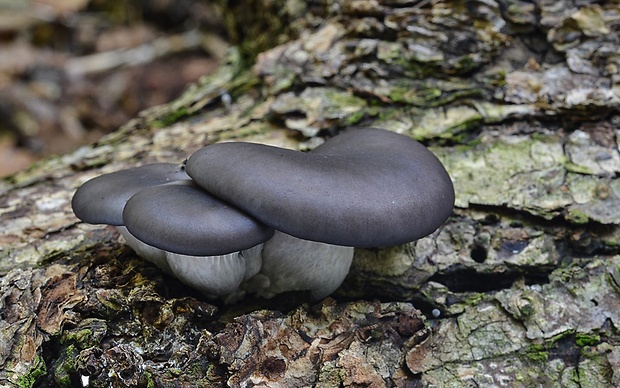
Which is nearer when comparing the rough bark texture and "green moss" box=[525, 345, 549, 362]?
the rough bark texture

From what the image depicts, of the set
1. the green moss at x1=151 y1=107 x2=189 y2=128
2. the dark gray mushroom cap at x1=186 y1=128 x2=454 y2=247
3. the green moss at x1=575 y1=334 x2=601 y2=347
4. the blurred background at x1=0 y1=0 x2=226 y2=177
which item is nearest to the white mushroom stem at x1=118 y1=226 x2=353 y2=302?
the dark gray mushroom cap at x1=186 y1=128 x2=454 y2=247

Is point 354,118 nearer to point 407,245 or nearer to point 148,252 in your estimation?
point 407,245

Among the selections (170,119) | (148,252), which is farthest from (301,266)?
(170,119)

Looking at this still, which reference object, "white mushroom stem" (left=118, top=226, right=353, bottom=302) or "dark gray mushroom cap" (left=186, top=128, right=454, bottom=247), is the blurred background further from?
"dark gray mushroom cap" (left=186, top=128, right=454, bottom=247)

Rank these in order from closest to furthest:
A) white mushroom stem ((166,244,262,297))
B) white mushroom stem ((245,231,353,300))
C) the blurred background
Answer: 1. white mushroom stem ((166,244,262,297))
2. white mushroom stem ((245,231,353,300))
3. the blurred background

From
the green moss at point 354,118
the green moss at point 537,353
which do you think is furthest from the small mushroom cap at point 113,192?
the green moss at point 537,353

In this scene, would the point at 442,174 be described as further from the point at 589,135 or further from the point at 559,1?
the point at 559,1
